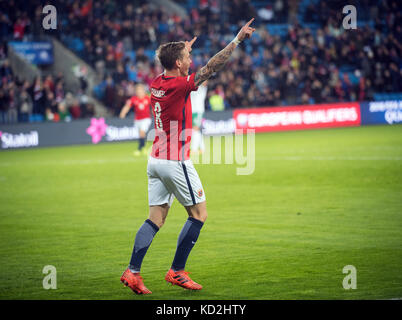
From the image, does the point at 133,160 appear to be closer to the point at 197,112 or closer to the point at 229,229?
the point at 197,112

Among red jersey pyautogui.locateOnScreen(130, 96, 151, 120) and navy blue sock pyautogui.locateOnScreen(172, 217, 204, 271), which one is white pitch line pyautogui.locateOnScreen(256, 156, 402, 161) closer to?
red jersey pyautogui.locateOnScreen(130, 96, 151, 120)

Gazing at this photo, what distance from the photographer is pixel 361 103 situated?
31.9 metres

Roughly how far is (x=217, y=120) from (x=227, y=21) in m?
8.38

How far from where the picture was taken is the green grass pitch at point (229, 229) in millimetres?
6691

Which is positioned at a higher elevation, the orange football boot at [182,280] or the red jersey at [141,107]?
the red jersey at [141,107]

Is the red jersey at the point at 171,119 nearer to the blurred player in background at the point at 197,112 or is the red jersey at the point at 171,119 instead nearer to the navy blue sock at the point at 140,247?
the navy blue sock at the point at 140,247

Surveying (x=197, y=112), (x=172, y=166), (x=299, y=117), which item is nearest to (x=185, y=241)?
(x=172, y=166)

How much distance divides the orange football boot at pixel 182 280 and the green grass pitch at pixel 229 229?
0.09 metres

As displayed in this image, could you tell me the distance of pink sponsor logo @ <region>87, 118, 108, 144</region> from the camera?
26.0 meters

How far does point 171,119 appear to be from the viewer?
21.5 feet

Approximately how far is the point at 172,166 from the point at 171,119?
1.46 feet

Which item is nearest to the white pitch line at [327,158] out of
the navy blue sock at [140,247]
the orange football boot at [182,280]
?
the orange football boot at [182,280]

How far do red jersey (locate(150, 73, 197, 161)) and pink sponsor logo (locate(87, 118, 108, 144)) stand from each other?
64.4 feet
